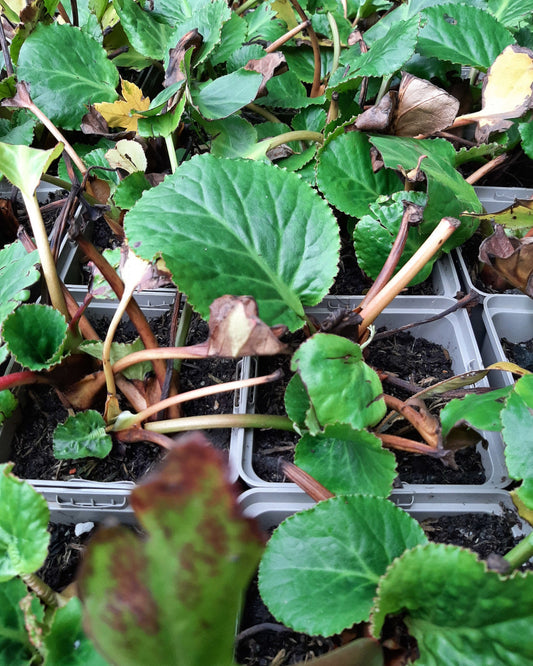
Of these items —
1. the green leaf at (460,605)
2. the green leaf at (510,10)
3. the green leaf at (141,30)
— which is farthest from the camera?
the green leaf at (510,10)

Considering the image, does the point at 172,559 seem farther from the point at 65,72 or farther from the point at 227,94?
the point at 65,72

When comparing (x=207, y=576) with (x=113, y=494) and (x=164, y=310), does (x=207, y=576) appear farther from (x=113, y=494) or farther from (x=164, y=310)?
(x=164, y=310)

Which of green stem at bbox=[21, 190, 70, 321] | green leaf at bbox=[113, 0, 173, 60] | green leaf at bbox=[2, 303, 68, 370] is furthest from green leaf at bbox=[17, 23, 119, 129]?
green leaf at bbox=[2, 303, 68, 370]

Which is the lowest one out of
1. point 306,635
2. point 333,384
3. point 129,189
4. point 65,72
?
point 306,635

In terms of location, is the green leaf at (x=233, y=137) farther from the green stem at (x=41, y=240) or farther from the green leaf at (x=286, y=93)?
the green stem at (x=41, y=240)

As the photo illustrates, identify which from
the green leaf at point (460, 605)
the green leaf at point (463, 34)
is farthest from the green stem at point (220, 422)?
the green leaf at point (463, 34)

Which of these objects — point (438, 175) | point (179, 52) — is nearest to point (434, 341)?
point (438, 175)
